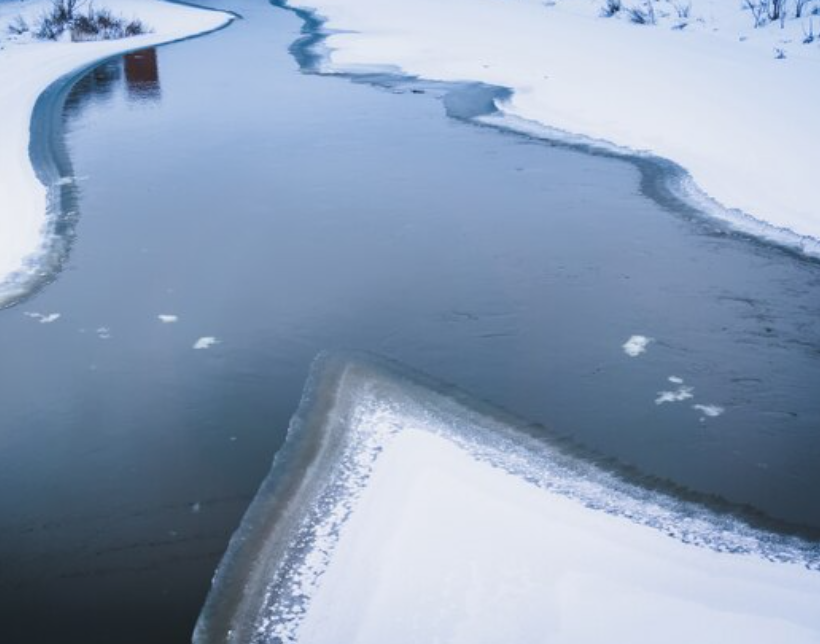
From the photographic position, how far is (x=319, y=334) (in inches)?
201

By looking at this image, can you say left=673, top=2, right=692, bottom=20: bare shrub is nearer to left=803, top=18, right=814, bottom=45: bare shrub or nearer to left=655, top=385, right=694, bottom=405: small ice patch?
left=803, top=18, right=814, bottom=45: bare shrub

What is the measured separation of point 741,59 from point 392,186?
8.15 metres

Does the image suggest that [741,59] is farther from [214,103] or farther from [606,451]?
[606,451]

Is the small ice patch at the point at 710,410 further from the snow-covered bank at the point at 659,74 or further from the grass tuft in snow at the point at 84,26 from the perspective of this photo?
the grass tuft in snow at the point at 84,26

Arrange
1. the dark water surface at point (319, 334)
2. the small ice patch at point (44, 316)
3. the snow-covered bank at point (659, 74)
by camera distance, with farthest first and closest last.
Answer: the snow-covered bank at point (659, 74) < the small ice patch at point (44, 316) < the dark water surface at point (319, 334)

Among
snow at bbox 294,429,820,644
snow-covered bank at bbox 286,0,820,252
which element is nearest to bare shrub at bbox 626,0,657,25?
snow-covered bank at bbox 286,0,820,252

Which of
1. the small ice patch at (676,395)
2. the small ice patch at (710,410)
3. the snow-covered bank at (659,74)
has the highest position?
the snow-covered bank at (659,74)

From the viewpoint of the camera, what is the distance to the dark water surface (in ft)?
11.8

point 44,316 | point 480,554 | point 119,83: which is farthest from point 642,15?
point 480,554

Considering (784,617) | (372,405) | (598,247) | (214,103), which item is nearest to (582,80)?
(214,103)

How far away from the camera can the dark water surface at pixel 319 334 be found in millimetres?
3600

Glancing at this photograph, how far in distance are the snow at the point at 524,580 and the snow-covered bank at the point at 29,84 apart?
11.4ft

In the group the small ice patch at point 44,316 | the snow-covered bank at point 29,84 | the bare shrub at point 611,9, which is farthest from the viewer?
the bare shrub at point 611,9

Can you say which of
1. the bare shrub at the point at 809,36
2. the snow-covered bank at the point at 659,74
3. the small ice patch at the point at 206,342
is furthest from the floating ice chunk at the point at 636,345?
the bare shrub at the point at 809,36
